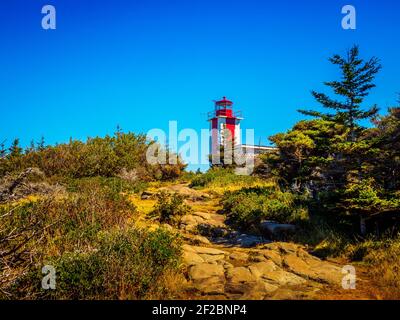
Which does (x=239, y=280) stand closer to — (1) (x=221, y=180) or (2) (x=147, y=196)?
(2) (x=147, y=196)

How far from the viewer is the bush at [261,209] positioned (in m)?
12.3

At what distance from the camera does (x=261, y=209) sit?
42.4ft

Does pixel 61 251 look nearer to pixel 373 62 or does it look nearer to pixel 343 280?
pixel 343 280

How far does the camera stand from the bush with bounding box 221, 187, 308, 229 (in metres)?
12.3

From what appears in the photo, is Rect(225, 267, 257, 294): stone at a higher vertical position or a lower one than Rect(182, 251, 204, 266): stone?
lower

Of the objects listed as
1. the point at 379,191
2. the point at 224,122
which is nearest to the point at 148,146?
the point at 224,122

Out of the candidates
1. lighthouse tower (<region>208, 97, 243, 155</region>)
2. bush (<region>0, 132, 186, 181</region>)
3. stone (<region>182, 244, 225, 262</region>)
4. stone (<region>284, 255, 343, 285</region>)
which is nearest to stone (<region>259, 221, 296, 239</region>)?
stone (<region>284, 255, 343, 285</region>)

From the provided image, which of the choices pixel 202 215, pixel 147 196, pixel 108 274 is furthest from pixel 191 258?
pixel 147 196

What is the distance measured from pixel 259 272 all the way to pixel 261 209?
548 cm

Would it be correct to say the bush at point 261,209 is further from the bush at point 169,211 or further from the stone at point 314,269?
the stone at point 314,269

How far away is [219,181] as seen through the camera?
73.3ft

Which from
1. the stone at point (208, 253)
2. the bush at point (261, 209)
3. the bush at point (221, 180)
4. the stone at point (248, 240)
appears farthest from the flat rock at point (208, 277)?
the bush at point (221, 180)

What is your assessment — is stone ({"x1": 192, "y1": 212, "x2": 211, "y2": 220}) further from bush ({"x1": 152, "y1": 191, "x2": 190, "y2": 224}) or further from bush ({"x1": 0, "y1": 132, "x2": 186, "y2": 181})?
bush ({"x1": 0, "y1": 132, "x2": 186, "y2": 181})

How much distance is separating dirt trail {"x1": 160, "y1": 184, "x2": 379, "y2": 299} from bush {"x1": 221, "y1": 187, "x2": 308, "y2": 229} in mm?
1585
